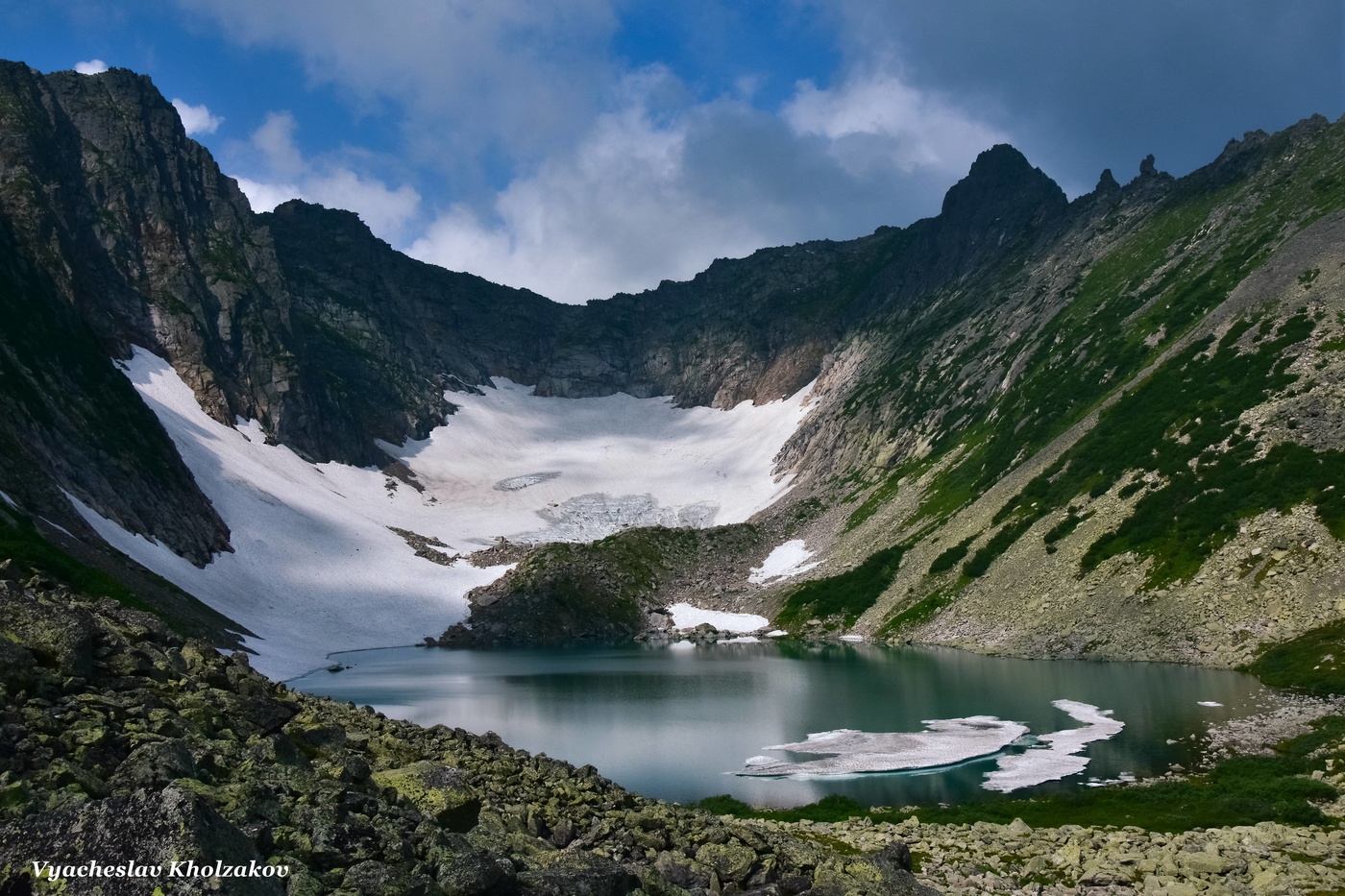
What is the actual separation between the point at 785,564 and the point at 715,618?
1735 centimetres

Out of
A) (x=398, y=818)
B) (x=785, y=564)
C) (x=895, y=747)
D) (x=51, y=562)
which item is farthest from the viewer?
(x=785, y=564)

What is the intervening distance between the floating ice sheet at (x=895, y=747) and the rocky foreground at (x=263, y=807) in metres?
21.9

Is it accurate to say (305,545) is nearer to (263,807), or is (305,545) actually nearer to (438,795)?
(438,795)

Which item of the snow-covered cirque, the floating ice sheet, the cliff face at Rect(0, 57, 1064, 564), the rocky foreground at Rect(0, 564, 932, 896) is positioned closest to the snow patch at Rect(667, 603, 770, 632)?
the snow-covered cirque

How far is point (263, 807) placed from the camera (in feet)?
38.3

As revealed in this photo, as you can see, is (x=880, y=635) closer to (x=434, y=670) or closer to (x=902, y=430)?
(x=434, y=670)

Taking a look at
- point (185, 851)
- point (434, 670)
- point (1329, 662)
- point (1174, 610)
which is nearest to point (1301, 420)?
point (1174, 610)

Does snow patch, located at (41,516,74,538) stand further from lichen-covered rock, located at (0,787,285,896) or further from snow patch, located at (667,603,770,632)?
snow patch, located at (667,603,770,632)

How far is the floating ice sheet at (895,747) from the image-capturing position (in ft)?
142

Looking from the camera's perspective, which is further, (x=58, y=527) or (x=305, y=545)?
(x=305, y=545)

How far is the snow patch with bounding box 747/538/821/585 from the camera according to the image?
5113 inches

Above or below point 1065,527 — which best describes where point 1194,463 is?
above

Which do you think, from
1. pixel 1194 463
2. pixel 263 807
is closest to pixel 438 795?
pixel 263 807

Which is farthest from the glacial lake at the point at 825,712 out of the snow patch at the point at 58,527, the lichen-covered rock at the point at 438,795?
the lichen-covered rock at the point at 438,795
